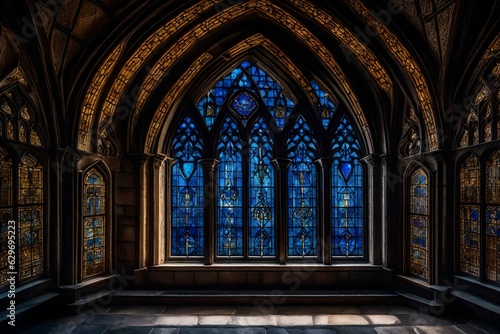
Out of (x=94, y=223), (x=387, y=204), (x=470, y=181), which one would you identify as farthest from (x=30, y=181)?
(x=470, y=181)

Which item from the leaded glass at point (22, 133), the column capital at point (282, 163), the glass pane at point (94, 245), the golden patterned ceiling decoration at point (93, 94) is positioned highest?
the golden patterned ceiling decoration at point (93, 94)

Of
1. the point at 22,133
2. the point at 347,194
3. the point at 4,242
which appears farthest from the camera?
the point at 347,194

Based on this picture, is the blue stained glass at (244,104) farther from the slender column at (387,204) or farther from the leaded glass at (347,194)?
the slender column at (387,204)

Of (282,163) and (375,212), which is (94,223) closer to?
(282,163)

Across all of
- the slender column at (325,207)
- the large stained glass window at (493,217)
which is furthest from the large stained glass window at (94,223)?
the large stained glass window at (493,217)

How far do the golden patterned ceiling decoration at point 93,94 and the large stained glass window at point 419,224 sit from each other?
5706mm

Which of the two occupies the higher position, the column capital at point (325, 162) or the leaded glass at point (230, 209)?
the column capital at point (325, 162)

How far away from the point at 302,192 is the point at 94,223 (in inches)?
160

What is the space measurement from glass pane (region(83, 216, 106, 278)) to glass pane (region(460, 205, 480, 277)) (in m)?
6.24

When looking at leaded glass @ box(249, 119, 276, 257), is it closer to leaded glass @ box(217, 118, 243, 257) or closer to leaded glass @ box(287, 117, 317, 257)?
leaded glass @ box(217, 118, 243, 257)

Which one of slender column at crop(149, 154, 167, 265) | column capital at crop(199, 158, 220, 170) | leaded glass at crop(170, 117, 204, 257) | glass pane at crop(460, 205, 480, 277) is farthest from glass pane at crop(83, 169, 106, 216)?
glass pane at crop(460, 205, 480, 277)

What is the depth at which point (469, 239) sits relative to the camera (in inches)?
191

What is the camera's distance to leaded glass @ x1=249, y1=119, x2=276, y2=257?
21.3 feet

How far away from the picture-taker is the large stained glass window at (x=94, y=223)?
218 inches
